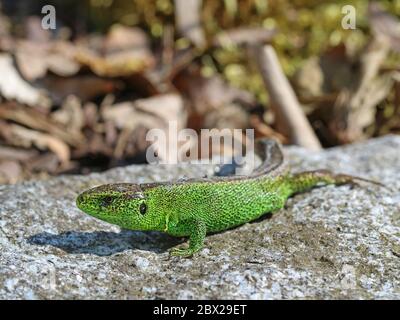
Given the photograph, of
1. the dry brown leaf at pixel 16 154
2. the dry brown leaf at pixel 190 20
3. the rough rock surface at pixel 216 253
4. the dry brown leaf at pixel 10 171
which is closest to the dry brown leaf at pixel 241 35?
the dry brown leaf at pixel 190 20

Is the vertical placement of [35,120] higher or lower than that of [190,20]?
lower

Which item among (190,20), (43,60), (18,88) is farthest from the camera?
(190,20)

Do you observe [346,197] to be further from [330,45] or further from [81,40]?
[81,40]

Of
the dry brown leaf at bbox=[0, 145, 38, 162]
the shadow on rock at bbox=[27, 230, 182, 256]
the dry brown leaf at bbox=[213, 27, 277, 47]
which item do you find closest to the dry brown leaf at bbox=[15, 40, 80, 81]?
the dry brown leaf at bbox=[0, 145, 38, 162]

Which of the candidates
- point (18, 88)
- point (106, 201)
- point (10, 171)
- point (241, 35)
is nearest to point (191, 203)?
point (106, 201)

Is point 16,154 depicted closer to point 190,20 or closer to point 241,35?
point 190,20

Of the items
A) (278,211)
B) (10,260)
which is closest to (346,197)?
(278,211)
